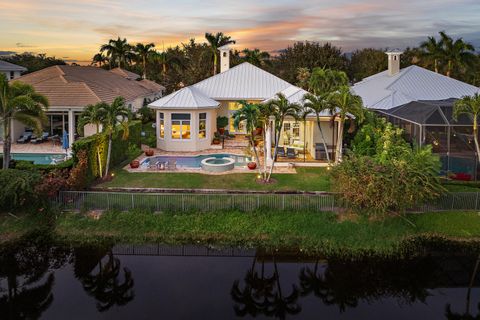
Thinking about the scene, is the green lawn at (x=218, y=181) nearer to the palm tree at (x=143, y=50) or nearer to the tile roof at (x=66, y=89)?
the tile roof at (x=66, y=89)

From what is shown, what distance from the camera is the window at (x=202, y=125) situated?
31672 millimetres

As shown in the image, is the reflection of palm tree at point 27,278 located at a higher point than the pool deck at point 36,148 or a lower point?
lower

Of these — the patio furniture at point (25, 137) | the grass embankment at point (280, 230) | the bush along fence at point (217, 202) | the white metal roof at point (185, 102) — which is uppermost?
the white metal roof at point (185, 102)

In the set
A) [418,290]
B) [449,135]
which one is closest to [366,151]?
[449,135]

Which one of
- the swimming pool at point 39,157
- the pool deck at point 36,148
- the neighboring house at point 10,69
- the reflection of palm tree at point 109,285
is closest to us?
the reflection of palm tree at point 109,285

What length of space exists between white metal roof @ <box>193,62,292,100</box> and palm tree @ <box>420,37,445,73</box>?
19.9 meters

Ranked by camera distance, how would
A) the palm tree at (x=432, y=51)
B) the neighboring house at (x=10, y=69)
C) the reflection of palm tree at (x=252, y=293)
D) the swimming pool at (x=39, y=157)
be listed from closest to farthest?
the reflection of palm tree at (x=252, y=293) < the swimming pool at (x=39, y=157) < the palm tree at (x=432, y=51) < the neighboring house at (x=10, y=69)

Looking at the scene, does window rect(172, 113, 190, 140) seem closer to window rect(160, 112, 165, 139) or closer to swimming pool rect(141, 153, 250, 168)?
window rect(160, 112, 165, 139)

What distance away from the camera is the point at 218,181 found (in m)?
22.4

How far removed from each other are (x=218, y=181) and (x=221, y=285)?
882 cm

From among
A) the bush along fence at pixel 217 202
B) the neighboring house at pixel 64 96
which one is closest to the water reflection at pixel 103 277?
the bush along fence at pixel 217 202

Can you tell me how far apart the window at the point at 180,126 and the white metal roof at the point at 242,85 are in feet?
16.1

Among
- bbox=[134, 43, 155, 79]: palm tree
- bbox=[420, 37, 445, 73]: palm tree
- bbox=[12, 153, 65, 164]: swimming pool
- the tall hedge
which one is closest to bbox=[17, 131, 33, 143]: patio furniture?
bbox=[12, 153, 65, 164]: swimming pool

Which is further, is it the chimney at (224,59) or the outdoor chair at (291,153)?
the chimney at (224,59)
